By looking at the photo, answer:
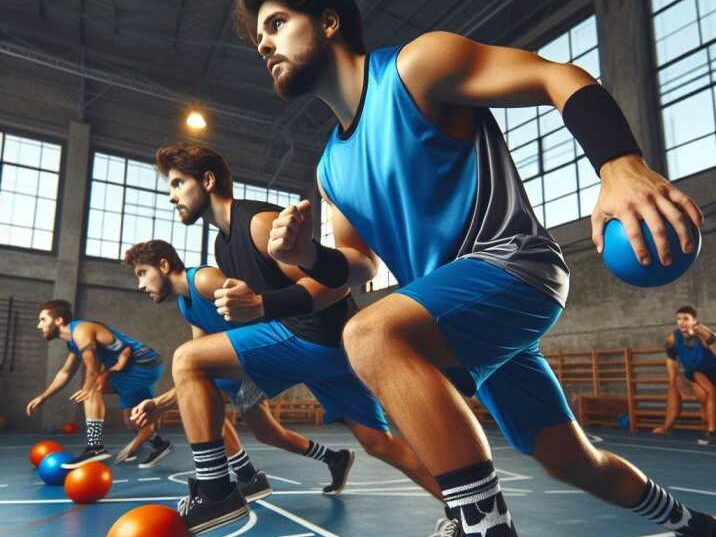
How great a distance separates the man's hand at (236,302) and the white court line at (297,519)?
120cm

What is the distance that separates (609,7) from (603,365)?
660cm

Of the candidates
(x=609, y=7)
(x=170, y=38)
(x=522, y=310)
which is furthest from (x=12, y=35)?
(x=522, y=310)

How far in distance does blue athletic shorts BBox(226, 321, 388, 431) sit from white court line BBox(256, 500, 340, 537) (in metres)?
0.58

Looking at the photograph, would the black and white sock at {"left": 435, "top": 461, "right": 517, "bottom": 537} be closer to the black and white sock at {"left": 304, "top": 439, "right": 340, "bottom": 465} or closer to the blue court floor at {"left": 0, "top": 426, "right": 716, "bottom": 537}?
the blue court floor at {"left": 0, "top": 426, "right": 716, "bottom": 537}

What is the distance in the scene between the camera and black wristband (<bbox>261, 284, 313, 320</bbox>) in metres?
2.39

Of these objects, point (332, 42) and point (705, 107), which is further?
point (705, 107)

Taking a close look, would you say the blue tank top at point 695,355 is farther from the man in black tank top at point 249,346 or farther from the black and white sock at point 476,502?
the black and white sock at point 476,502

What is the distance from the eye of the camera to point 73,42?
1373 centimetres

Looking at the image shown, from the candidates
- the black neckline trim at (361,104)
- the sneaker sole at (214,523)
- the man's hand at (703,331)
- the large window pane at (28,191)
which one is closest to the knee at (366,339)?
the black neckline trim at (361,104)

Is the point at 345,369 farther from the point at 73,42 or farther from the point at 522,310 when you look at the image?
the point at 73,42

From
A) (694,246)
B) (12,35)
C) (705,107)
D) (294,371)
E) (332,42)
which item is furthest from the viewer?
(12,35)

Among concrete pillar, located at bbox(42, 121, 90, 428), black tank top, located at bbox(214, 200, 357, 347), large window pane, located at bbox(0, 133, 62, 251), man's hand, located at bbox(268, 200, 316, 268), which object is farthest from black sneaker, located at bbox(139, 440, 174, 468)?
large window pane, located at bbox(0, 133, 62, 251)

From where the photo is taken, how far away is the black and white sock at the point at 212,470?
2.55 metres

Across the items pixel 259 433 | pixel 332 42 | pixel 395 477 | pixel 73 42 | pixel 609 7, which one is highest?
pixel 73 42
